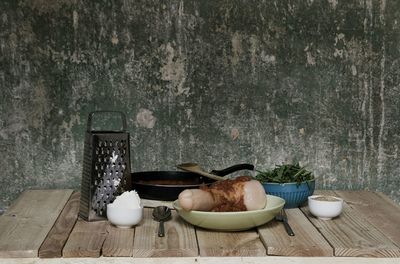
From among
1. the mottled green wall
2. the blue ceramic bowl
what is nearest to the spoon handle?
the blue ceramic bowl

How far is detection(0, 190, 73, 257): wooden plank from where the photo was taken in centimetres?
189

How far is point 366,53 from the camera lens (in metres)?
2.97

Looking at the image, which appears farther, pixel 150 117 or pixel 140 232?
pixel 150 117

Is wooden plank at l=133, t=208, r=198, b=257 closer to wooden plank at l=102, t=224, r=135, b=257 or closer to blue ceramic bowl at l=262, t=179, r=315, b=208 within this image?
wooden plank at l=102, t=224, r=135, b=257

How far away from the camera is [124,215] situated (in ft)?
6.92

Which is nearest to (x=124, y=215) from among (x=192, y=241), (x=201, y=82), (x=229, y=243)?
(x=192, y=241)

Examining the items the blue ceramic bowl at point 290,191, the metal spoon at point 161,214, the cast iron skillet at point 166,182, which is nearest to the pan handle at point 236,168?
the cast iron skillet at point 166,182

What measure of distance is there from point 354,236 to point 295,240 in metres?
0.21

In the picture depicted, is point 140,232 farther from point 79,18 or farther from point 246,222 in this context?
point 79,18

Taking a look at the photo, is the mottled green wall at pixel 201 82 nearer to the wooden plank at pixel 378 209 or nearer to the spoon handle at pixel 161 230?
the wooden plank at pixel 378 209

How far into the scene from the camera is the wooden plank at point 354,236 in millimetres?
1888

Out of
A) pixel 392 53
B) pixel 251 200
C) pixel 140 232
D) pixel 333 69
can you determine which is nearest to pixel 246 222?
pixel 251 200

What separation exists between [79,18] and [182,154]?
801 mm

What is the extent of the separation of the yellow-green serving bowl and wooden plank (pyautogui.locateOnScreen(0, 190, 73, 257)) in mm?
492
